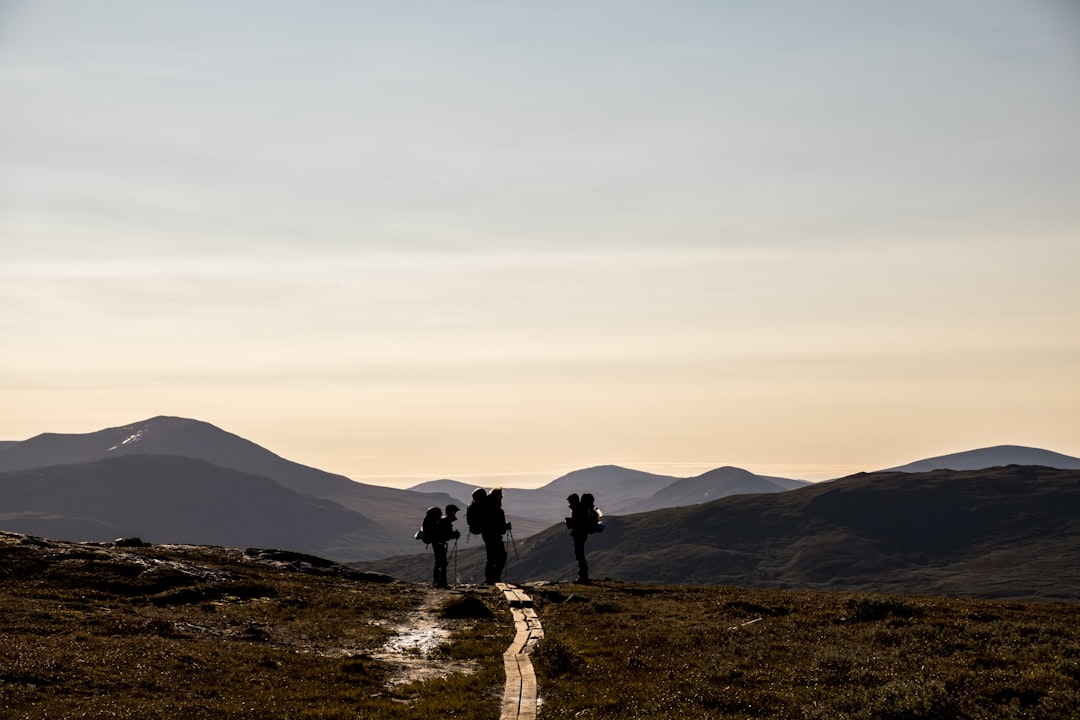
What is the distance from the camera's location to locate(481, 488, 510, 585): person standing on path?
53031mm

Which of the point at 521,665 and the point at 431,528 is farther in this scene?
the point at 431,528

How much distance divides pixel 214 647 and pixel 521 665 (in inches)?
370

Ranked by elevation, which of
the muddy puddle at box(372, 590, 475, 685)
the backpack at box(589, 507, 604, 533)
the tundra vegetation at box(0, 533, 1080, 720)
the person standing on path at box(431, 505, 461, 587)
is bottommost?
the muddy puddle at box(372, 590, 475, 685)

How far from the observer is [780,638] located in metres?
31.2

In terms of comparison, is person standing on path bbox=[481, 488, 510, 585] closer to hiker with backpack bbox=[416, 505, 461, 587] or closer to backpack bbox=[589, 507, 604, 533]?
hiker with backpack bbox=[416, 505, 461, 587]

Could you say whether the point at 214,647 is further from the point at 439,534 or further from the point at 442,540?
the point at 442,540

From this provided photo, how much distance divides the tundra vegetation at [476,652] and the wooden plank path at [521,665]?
0.42 meters

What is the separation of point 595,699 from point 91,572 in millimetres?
26652

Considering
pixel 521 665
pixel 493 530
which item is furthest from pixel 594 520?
pixel 521 665

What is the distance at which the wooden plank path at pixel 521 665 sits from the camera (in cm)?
2295

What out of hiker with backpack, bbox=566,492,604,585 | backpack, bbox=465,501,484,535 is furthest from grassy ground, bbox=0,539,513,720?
hiker with backpack, bbox=566,492,604,585

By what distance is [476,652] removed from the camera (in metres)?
30.4

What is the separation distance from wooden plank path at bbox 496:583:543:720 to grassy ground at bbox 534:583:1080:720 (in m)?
0.44

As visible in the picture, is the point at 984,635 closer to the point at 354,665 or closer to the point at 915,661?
the point at 915,661
